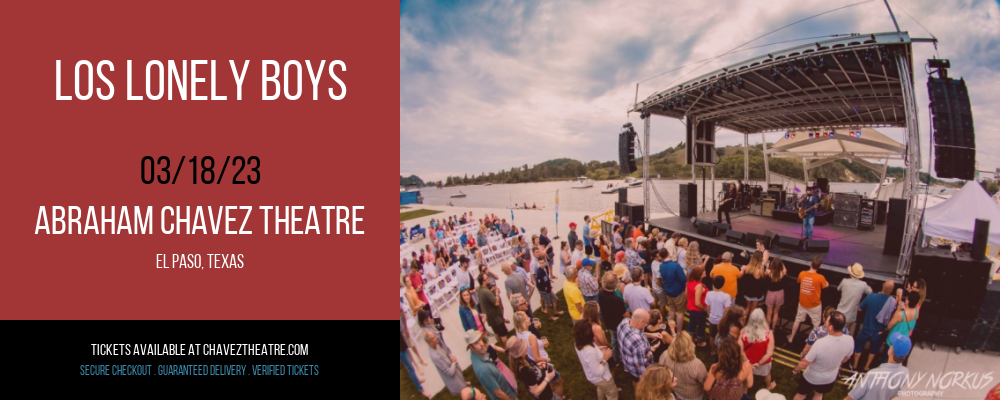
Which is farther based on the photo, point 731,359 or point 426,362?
point 426,362

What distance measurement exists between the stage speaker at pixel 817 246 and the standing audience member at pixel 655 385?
6035mm

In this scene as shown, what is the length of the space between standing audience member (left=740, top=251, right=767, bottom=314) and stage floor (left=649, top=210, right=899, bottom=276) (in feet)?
8.44

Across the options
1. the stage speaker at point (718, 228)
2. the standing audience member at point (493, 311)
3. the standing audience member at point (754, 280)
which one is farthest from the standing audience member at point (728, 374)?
the stage speaker at point (718, 228)

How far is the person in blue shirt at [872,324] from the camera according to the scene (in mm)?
3303

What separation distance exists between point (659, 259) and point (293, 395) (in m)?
Answer: 4.58

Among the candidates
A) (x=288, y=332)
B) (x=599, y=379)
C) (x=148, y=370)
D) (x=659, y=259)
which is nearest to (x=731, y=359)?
(x=599, y=379)

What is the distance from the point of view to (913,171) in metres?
4.63

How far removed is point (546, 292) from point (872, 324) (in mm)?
3544

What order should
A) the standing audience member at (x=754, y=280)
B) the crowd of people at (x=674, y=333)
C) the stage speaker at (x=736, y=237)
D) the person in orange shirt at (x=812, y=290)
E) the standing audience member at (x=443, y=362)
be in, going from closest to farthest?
the crowd of people at (x=674, y=333) < the standing audience member at (x=443, y=362) < the person in orange shirt at (x=812, y=290) < the standing audience member at (x=754, y=280) < the stage speaker at (x=736, y=237)

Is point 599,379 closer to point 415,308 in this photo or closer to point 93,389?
point 415,308

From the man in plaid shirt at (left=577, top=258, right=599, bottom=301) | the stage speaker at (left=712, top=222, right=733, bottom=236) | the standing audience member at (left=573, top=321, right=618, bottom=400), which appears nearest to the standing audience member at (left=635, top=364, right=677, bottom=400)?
the standing audience member at (left=573, top=321, right=618, bottom=400)

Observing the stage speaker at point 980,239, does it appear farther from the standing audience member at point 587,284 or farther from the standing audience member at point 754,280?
the standing audience member at point 587,284

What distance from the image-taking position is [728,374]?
2207 mm

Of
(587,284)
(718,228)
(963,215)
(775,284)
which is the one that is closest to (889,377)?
(775,284)
